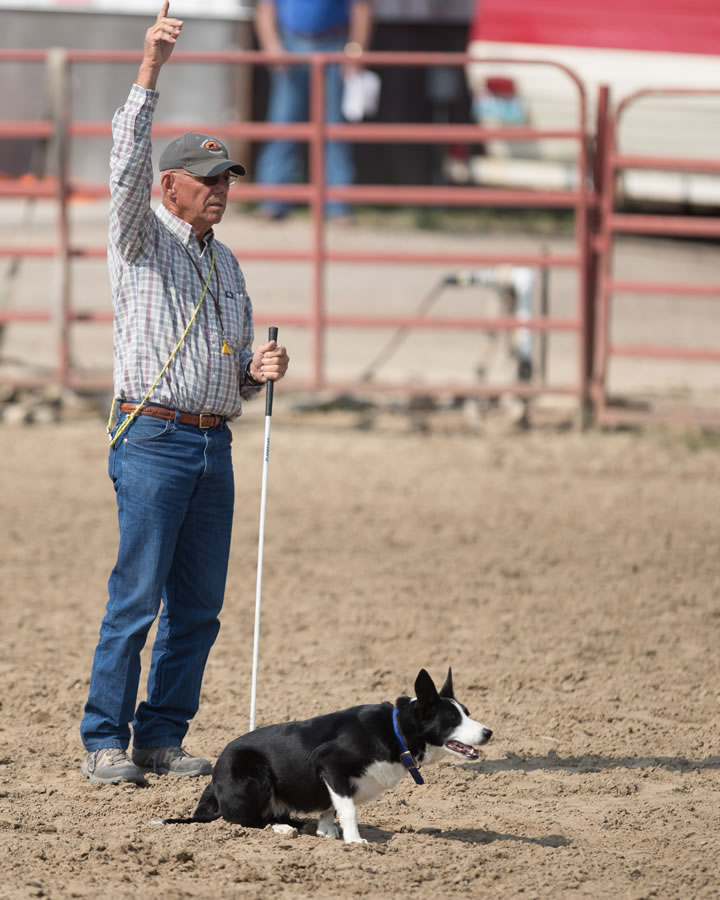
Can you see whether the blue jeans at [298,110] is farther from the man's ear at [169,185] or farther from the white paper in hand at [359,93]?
the man's ear at [169,185]

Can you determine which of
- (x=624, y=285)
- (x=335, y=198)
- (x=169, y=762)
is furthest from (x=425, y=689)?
(x=335, y=198)

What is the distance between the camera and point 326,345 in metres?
12.6

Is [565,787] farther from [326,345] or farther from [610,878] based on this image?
[326,345]

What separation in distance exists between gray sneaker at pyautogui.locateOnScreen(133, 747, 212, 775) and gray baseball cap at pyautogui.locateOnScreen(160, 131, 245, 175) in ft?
6.44

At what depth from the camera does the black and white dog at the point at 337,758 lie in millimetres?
4230

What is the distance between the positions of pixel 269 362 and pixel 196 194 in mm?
597

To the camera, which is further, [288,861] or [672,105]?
[672,105]

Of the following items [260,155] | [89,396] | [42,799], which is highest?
[260,155]

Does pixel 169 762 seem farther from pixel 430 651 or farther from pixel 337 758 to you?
pixel 430 651

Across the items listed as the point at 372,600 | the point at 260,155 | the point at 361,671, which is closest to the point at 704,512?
the point at 372,600

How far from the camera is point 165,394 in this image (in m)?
4.65

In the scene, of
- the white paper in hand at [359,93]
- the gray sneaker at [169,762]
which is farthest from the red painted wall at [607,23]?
the gray sneaker at [169,762]

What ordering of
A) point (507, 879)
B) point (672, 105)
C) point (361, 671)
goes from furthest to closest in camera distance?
point (672, 105)
point (361, 671)
point (507, 879)

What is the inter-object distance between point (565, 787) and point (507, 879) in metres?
0.86
